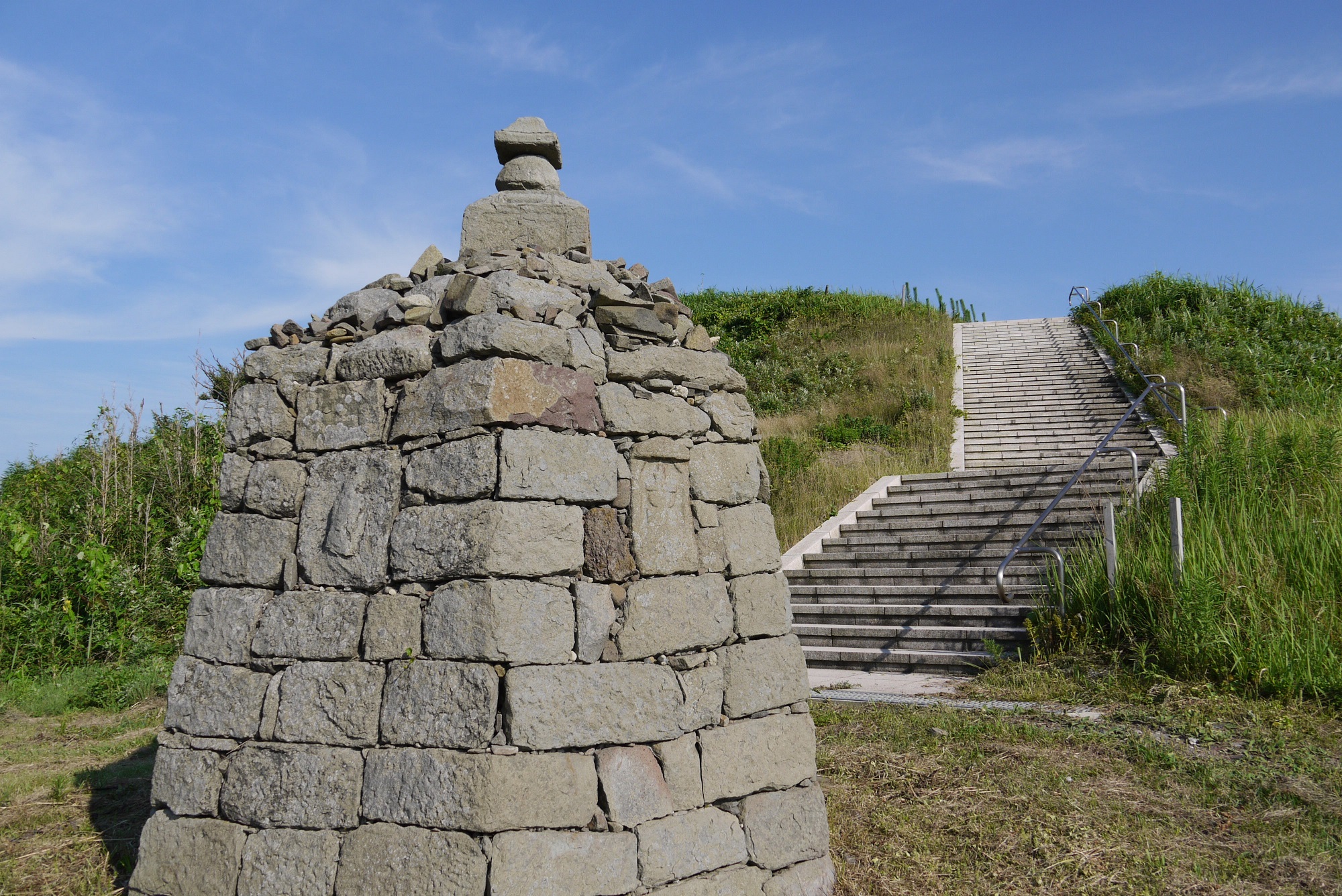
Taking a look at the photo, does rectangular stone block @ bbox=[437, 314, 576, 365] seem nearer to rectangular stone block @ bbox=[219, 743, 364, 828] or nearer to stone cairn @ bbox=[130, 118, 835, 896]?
stone cairn @ bbox=[130, 118, 835, 896]

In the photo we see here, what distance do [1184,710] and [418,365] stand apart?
555cm

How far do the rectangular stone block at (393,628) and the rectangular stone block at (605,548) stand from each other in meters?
0.68

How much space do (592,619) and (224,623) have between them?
5.38 ft

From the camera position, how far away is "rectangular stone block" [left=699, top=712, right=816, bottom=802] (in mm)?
3525

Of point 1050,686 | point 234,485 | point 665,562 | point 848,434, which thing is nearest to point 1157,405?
point 848,434

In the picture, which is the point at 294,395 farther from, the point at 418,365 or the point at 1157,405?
the point at 1157,405

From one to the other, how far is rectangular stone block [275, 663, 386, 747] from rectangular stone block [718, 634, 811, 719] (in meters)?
1.40

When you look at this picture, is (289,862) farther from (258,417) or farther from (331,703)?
(258,417)

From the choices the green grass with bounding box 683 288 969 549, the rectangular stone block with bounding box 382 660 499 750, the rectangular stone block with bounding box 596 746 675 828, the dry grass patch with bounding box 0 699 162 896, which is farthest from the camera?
the green grass with bounding box 683 288 969 549

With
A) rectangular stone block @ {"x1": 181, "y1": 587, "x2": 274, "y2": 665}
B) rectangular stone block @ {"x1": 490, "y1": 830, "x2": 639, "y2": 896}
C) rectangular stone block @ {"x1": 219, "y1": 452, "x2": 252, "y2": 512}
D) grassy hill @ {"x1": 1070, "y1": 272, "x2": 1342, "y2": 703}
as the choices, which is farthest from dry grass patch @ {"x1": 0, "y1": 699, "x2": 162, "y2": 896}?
grassy hill @ {"x1": 1070, "y1": 272, "x2": 1342, "y2": 703}

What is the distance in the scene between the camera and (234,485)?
12.7 ft

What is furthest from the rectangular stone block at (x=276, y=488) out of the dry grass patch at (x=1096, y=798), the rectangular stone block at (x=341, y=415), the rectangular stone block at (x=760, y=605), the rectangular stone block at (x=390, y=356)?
the dry grass patch at (x=1096, y=798)

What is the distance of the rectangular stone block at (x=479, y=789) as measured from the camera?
9.87ft

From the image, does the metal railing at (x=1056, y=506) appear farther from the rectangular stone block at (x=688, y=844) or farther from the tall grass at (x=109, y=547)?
the tall grass at (x=109, y=547)
